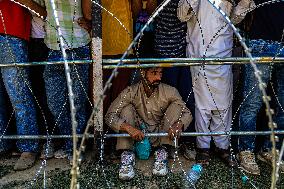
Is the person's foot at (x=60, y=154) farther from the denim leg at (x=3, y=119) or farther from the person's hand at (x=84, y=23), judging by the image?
the person's hand at (x=84, y=23)

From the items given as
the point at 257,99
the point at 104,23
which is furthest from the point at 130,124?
the point at 257,99

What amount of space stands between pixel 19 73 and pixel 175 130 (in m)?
1.83

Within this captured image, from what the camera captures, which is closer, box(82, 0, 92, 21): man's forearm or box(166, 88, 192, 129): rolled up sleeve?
box(82, 0, 92, 21): man's forearm

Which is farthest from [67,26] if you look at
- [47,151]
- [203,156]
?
[203,156]

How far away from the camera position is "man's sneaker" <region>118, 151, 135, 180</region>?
425 centimetres

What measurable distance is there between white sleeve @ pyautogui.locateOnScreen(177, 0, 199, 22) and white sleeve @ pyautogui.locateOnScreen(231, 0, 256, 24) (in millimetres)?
427

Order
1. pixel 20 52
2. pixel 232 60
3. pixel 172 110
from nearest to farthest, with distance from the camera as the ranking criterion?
pixel 232 60
pixel 20 52
pixel 172 110

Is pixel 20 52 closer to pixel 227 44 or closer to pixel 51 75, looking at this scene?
pixel 51 75

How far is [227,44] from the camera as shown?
4.46 m

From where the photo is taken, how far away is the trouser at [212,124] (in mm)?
4672

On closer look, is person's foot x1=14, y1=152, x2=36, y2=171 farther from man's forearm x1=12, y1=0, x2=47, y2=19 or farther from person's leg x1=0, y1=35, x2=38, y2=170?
man's forearm x1=12, y1=0, x2=47, y2=19

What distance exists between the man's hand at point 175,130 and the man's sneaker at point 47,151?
1435 mm

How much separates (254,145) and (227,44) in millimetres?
1296

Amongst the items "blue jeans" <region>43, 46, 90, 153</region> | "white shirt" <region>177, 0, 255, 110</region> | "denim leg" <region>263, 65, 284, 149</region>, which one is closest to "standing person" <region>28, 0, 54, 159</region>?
"blue jeans" <region>43, 46, 90, 153</region>
